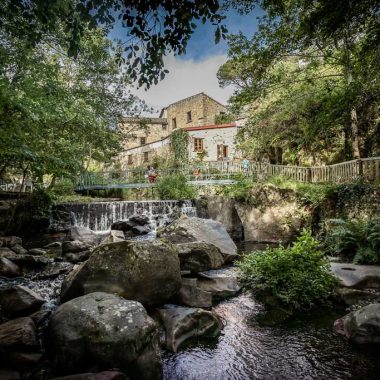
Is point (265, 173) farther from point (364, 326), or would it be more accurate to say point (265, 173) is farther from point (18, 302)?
point (18, 302)

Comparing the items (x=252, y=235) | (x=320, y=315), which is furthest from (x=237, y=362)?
(x=252, y=235)

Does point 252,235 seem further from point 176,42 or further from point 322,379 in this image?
point 176,42

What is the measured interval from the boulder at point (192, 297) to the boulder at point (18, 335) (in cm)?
245

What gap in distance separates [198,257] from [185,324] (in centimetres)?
281

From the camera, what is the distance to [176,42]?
342cm

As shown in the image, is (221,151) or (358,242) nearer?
(358,242)

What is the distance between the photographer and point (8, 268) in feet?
24.9

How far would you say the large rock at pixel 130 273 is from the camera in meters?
4.94

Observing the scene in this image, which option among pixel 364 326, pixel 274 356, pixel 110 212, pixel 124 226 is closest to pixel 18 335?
pixel 274 356

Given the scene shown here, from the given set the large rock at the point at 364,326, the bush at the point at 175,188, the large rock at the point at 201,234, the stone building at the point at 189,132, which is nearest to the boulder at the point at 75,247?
the large rock at the point at 201,234

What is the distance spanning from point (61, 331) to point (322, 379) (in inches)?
132

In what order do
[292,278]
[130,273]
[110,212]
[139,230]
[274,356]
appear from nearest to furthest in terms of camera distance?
[274,356], [130,273], [292,278], [139,230], [110,212]

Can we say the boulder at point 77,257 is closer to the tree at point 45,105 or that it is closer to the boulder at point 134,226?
the tree at point 45,105

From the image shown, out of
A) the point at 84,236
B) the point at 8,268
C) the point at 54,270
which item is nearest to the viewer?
the point at 8,268
